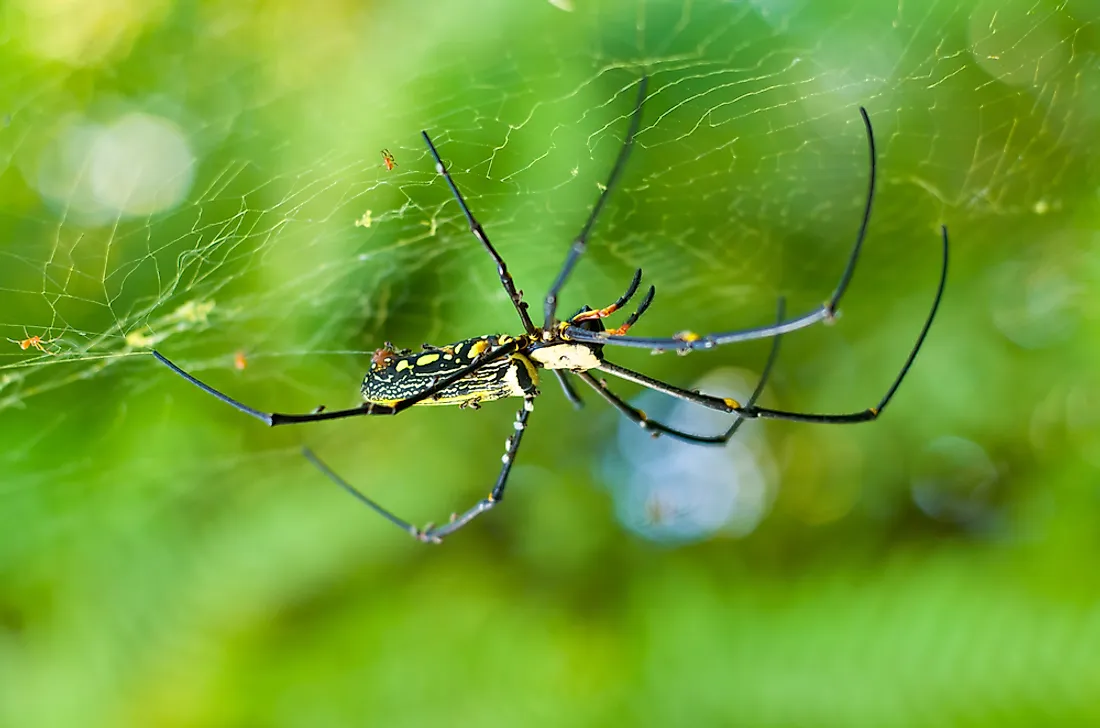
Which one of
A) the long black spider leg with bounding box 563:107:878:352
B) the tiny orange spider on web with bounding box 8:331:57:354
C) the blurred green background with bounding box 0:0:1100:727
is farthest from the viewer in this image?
the blurred green background with bounding box 0:0:1100:727

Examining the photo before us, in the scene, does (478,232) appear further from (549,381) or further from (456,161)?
(549,381)

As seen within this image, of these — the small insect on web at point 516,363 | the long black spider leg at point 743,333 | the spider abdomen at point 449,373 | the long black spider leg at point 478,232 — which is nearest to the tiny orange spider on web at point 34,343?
the small insect on web at point 516,363

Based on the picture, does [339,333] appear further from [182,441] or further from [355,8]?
[355,8]

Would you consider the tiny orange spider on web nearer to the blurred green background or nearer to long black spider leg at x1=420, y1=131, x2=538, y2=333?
the blurred green background

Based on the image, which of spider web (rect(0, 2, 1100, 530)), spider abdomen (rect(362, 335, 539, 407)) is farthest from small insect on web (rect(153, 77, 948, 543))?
spider web (rect(0, 2, 1100, 530))

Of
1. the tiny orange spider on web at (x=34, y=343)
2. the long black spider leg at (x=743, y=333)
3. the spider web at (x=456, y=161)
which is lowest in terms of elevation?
the long black spider leg at (x=743, y=333)

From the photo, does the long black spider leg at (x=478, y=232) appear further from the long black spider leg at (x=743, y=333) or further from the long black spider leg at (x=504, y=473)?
the long black spider leg at (x=504, y=473)
